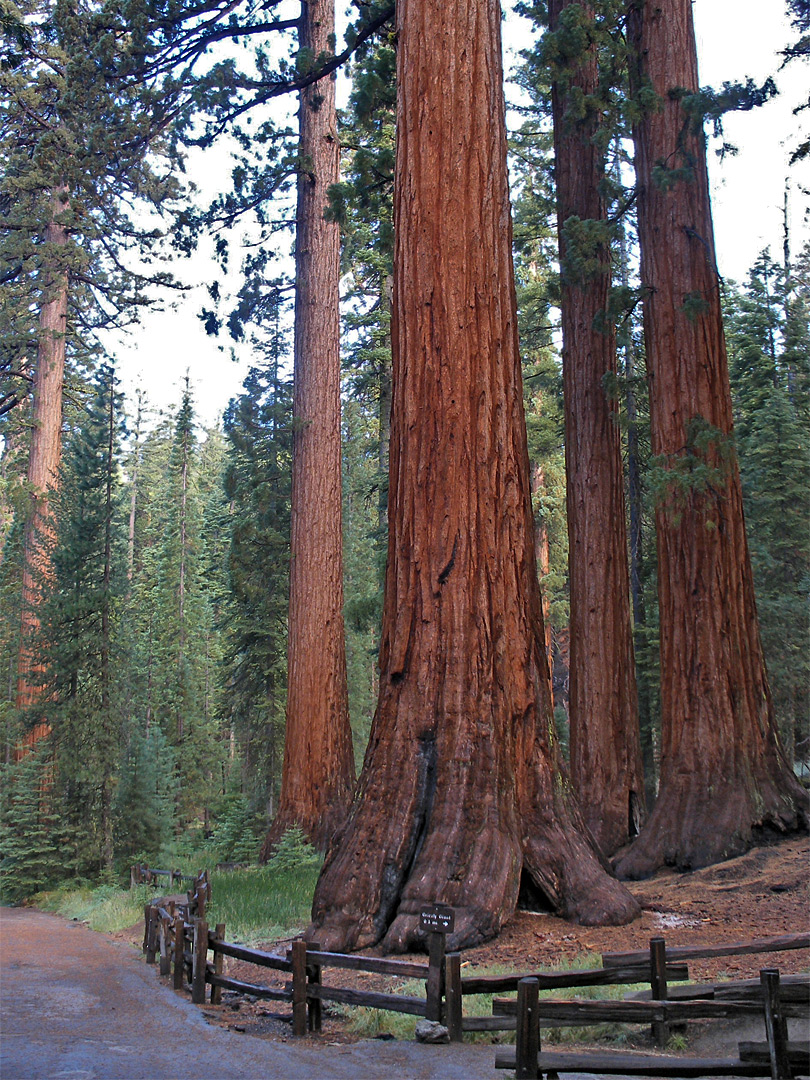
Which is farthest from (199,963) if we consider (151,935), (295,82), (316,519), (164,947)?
(295,82)

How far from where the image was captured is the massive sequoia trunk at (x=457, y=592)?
714cm

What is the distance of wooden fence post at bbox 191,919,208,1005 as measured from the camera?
293 inches

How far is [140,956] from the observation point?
1094cm

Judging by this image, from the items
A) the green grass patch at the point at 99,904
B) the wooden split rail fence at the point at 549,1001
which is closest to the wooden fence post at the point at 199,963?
the wooden split rail fence at the point at 549,1001

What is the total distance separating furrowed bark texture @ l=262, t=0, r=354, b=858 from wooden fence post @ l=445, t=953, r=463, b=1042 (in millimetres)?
8906

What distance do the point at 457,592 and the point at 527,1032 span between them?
3614mm

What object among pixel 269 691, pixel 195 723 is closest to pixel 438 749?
pixel 269 691

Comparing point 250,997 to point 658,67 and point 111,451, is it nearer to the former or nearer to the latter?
point 658,67

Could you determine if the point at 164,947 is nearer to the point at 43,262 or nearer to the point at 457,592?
the point at 457,592

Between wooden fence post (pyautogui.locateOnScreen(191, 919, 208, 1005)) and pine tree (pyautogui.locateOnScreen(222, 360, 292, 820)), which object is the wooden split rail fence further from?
pine tree (pyautogui.locateOnScreen(222, 360, 292, 820))

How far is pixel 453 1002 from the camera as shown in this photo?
17.5ft

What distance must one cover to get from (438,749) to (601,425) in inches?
296

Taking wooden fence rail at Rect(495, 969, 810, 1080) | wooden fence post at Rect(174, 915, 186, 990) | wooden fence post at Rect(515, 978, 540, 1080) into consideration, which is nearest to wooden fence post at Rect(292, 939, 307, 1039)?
wooden fence rail at Rect(495, 969, 810, 1080)

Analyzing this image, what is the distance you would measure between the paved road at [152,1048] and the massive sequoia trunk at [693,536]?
5.27 meters
